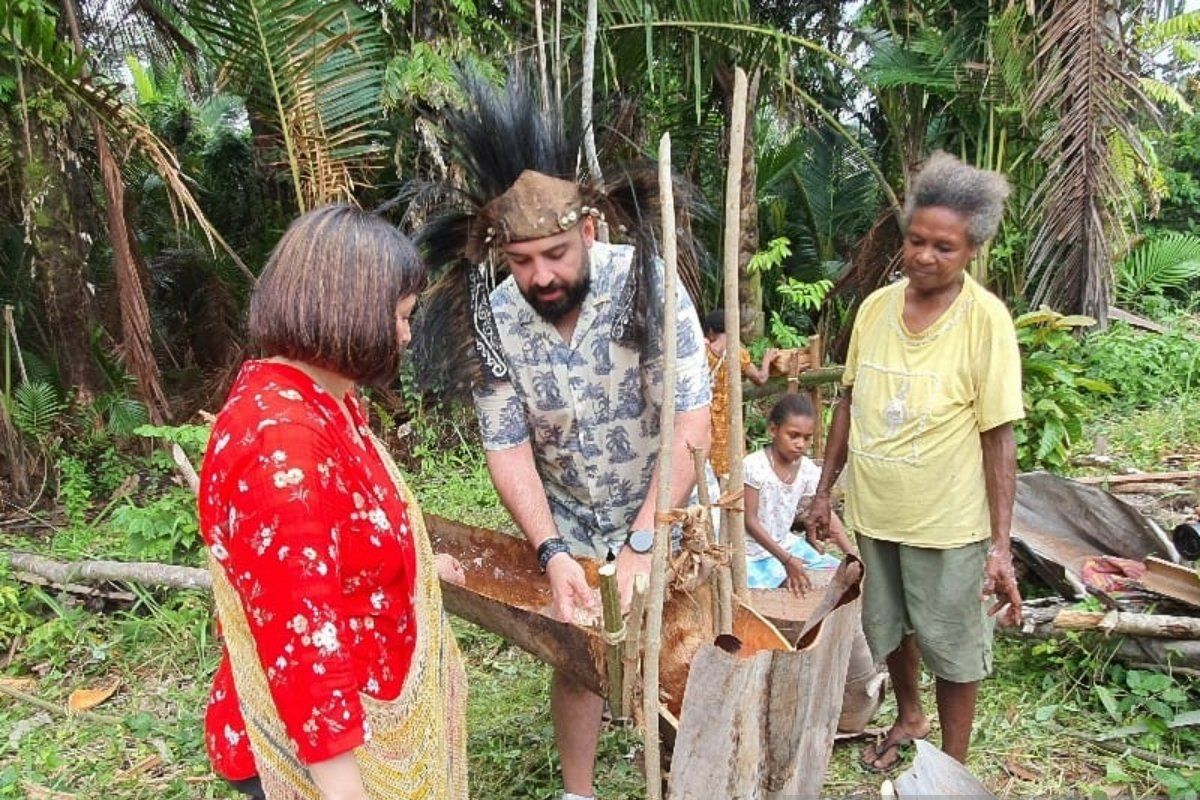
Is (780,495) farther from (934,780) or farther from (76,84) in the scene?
(76,84)

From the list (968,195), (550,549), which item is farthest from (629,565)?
(968,195)

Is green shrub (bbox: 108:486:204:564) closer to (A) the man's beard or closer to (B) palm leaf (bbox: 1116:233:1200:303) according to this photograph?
(A) the man's beard

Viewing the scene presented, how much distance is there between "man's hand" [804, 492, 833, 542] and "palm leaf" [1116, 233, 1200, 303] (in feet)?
23.2

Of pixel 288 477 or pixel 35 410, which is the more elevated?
pixel 288 477

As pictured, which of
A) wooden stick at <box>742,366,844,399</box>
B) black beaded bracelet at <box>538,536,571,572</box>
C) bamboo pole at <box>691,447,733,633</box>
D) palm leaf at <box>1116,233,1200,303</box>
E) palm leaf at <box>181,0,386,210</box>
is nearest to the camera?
bamboo pole at <box>691,447,733,633</box>

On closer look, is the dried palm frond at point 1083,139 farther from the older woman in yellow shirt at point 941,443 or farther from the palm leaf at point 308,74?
the palm leaf at point 308,74

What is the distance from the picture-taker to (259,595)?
3.89 ft

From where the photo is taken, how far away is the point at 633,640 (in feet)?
4.87

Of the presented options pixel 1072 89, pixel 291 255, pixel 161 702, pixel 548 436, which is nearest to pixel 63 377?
pixel 161 702

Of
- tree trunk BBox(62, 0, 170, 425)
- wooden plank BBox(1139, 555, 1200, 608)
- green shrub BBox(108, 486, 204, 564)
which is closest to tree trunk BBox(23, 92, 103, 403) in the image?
tree trunk BBox(62, 0, 170, 425)

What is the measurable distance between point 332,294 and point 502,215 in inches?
33.6

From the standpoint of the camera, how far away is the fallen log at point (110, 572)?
3.57m

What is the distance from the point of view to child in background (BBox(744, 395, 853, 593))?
3.40 m

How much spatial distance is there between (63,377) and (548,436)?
4318 millimetres
